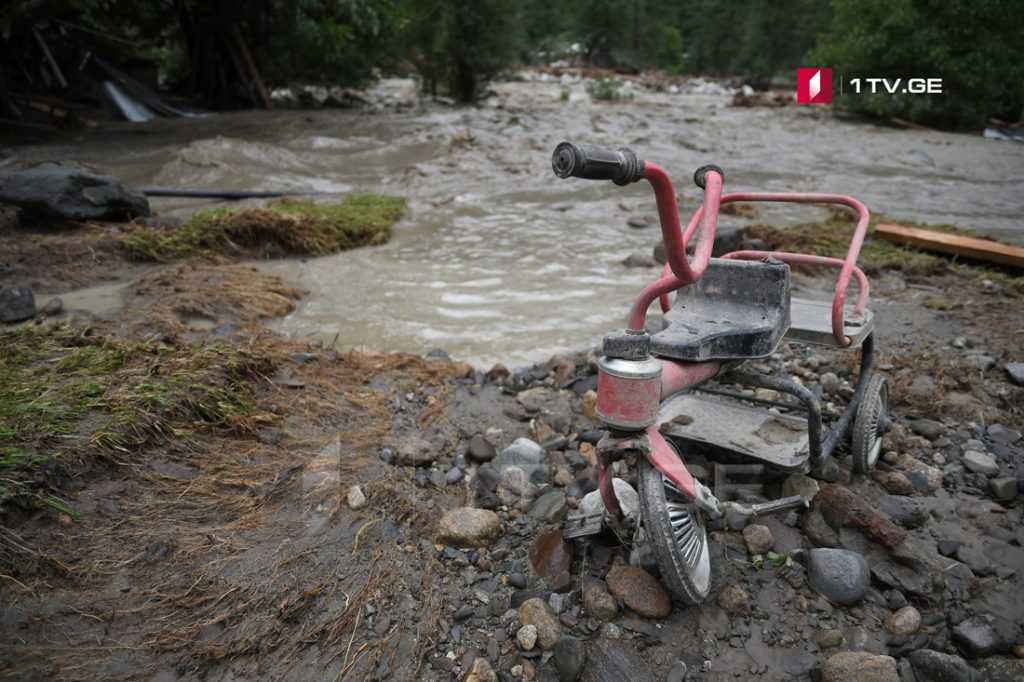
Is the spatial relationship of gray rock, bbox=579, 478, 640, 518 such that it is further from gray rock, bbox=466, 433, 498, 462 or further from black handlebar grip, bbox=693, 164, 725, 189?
black handlebar grip, bbox=693, 164, 725, 189

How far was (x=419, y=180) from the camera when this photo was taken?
346 inches

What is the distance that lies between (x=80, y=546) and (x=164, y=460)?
1.46ft

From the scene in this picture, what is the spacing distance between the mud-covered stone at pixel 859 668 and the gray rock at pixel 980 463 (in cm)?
126

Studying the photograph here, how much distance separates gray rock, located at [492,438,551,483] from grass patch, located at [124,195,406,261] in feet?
12.1

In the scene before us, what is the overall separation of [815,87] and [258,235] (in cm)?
1610

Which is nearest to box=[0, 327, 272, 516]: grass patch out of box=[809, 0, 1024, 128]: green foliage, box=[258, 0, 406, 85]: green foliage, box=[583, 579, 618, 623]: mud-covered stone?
box=[583, 579, 618, 623]: mud-covered stone

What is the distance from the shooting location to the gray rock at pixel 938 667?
1.56m

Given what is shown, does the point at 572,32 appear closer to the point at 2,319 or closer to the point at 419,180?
the point at 419,180

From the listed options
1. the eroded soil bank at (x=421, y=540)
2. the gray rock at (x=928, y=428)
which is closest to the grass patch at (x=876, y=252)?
the eroded soil bank at (x=421, y=540)

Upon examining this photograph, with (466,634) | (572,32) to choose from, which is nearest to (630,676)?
(466,634)

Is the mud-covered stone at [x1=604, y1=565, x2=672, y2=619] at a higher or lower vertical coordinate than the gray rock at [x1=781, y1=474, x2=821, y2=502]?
lower

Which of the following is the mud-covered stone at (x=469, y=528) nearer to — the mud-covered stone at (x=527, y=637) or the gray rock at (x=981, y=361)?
the mud-covered stone at (x=527, y=637)

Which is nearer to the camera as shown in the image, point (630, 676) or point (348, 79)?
point (630, 676)

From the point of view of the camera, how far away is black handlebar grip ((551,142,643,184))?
1208 mm
